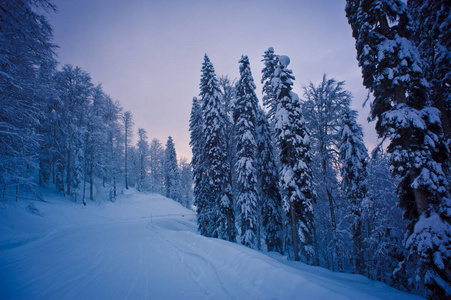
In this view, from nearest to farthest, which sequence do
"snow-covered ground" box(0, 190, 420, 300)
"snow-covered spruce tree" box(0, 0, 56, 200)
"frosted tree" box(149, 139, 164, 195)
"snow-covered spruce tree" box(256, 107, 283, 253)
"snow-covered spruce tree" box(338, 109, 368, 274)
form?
1. "snow-covered ground" box(0, 190, 420, 300)
2. "snow-covered spruce tree" box(0, 0, 56, 200)
3. "snow-covered spruce tree" box(338, 109, 368, 274)
4. "snow-covered spruce tree" box(256, 107, 283, 253)
5. "frosted tree" box(149, 139, 164, 195)

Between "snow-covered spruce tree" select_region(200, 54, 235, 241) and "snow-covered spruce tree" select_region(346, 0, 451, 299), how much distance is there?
11405mm

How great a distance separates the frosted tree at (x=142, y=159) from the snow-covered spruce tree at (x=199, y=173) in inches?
1299

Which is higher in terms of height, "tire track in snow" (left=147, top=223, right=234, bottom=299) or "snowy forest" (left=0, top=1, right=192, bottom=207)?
"snowy forest" (left=0, top=1, right=192, bottom=207)

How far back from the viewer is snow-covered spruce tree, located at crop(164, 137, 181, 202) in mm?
43519

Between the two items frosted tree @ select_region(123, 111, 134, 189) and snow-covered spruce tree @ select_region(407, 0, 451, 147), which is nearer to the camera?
snow-covered spruce tree @ select_region(407, 0, 451, 147)

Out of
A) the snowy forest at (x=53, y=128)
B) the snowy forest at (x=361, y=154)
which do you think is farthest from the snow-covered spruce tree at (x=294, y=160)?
the snowy forest at (x=53, y=128)

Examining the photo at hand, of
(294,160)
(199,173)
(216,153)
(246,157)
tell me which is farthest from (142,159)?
(294,160)

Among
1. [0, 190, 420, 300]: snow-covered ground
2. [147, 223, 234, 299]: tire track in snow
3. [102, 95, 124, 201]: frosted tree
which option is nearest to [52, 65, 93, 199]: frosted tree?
[102, 95, 124, 201]: frosted tree

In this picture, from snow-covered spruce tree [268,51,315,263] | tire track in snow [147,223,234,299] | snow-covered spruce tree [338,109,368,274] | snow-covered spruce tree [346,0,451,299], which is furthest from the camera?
snow-covered spruce tree [338,109,368,274]

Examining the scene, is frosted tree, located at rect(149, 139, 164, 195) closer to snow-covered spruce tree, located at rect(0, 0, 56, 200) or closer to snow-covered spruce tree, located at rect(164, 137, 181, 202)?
snow-covered spruce tree, located at rect(164, 137, 181, 202)

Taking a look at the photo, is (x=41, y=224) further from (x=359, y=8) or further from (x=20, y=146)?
(x=359, y=8)

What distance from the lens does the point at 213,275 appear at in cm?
591

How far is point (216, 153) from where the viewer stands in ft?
53.6

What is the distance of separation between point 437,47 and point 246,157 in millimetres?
11780
